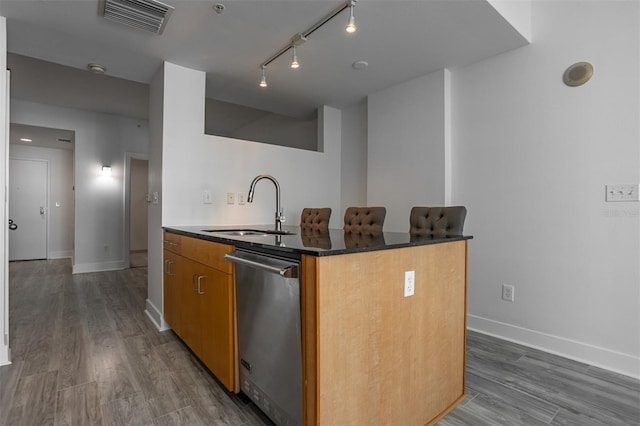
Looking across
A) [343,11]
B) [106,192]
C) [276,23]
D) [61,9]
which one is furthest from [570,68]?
[106,192]

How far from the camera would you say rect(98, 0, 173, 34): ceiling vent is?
2053 millimetres

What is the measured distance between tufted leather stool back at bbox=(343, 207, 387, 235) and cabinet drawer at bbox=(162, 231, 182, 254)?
124cm

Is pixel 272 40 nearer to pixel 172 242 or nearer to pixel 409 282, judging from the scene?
pixel 172 242

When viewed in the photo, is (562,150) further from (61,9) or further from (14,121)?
(14,121)

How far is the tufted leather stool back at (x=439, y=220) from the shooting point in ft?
6.35

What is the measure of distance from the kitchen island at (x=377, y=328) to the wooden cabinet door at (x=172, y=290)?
812 millimetres

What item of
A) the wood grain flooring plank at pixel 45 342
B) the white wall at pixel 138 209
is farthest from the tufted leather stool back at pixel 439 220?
the white wall at pixel 138 209

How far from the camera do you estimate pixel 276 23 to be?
2.30 m

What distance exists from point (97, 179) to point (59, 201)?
2.06 m

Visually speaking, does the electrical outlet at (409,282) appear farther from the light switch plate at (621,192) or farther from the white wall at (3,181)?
the white wall at (3,181)

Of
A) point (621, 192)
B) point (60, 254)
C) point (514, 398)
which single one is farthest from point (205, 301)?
point (60, 254)

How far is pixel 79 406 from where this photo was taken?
1676 mm

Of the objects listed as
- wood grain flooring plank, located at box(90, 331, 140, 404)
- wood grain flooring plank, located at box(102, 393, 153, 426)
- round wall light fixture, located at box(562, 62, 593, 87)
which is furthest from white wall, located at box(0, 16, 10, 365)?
round wall light fixture, located at box(562, 62, 593, 87)

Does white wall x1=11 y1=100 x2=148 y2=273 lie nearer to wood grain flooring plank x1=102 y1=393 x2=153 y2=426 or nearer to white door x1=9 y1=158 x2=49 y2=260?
white door x1=9 y1=158 x2=49 y2=260
